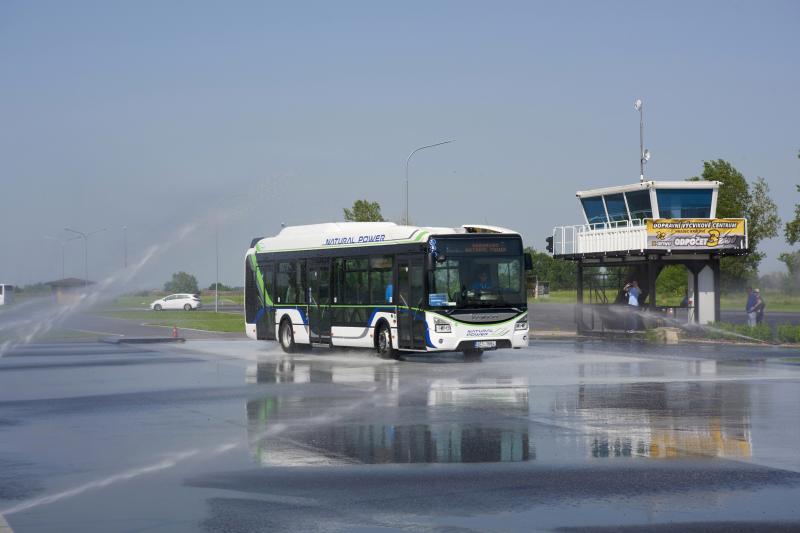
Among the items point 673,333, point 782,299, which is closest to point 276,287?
point 673,333

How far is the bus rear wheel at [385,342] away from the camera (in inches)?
1099

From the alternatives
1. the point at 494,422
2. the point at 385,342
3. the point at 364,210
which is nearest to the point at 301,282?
the point at 385,342

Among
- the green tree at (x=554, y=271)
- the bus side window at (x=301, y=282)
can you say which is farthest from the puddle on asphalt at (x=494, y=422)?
the green tree at (x=554, y=271)

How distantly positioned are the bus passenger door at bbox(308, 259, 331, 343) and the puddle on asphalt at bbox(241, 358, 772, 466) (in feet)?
27.4

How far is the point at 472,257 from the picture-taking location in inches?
1053

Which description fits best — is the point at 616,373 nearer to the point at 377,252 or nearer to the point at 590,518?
the point at 377,252

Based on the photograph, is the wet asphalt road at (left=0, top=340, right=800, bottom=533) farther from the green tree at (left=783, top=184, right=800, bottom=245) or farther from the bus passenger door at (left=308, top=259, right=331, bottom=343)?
the green tree at (left=783, top=184, right=800, bottom=245)

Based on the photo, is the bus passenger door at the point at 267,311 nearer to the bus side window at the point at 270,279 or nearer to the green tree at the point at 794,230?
the bus side window at the point at 270,279

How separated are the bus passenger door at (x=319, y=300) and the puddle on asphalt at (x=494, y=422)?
A: 8.36 meters

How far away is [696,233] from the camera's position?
1545 inches

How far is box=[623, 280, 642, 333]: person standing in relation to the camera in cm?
3922

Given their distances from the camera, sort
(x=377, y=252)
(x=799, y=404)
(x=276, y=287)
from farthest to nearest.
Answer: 1. (x=276, y=287)
2. (x=377, y=252)
3. (x=799, y=404)

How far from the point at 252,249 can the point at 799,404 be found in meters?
21.5

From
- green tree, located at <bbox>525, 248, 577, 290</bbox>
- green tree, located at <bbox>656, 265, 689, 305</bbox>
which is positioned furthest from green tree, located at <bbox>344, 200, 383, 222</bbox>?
green tree, located at <bbox>525, 248, 577, 290</bbox>
